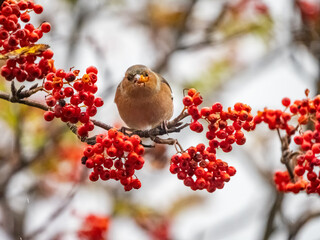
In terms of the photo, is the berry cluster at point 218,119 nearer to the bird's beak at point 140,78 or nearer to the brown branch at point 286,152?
the brown branch at point 286,152

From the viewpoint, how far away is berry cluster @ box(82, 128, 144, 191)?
227 cm

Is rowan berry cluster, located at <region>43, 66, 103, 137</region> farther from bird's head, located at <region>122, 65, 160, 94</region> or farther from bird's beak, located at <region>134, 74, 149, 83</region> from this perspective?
bird's head, located at <region>122, 65, 160, 94</region>

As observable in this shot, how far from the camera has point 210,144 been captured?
243cm

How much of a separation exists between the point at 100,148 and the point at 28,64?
1.78ft

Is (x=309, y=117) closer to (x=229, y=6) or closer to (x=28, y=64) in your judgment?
(x=28, y=64)

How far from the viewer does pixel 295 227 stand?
147 inches

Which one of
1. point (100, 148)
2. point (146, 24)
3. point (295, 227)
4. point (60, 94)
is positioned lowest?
point (146, 24)

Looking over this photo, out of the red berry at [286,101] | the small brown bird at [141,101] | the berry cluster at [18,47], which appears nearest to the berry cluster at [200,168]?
the red berry at [286,101]

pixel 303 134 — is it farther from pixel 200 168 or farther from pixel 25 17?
pixel 25 17

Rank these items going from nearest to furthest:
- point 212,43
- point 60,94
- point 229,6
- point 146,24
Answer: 1. point 60,94
2. point 212,43
3. point 229,6
4. point 146,24

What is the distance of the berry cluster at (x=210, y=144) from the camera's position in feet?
7.82

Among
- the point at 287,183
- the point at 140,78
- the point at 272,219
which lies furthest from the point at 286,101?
the point at 272,219

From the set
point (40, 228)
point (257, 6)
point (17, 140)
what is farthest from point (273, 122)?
point (257, 6)

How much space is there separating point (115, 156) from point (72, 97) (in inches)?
14.2
